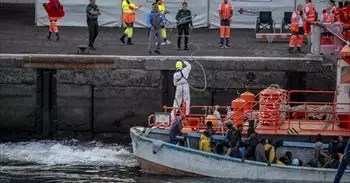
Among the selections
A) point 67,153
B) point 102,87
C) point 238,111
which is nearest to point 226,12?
point 102,87

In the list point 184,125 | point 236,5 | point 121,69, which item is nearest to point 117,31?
point 236,5

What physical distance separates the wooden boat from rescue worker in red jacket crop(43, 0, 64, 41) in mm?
9716

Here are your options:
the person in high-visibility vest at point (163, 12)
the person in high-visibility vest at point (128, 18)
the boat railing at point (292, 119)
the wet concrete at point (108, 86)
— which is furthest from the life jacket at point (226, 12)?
the boat railing at point (292, 119)

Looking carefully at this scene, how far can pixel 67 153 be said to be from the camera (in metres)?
32.1

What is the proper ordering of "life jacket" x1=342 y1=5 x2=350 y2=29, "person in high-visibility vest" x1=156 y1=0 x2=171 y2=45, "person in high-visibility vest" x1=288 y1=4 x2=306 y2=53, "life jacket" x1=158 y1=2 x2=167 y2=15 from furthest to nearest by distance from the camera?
"life jacket" x1=158 y1=2 x2=167 y2=15 → "person in high-visibility vest" x1=156 y1=0 x2=171 y2=45 → "person in high-visibility vest" x1=288 y1=4 x2=306 y2=53 → "life jacket" x1=342 y1=5 x2=350 y2=29

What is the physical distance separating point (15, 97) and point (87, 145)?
8.55 feet

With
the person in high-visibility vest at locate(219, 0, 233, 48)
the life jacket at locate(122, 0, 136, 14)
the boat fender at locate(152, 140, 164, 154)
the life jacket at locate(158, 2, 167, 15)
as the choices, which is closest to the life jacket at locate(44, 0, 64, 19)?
the life jacket at locate(122, 0, 136, 14)

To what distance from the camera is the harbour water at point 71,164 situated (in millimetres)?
Result: 28891

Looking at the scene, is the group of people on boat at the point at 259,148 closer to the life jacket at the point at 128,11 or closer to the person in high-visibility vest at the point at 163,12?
the person in high-visibility vest at the point at 163,12

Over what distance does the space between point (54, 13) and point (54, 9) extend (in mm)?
204

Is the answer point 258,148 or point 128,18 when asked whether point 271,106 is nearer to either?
point 258,148

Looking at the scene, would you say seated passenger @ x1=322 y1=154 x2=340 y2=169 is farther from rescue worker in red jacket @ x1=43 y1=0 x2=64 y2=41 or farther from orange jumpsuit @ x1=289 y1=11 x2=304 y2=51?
rescue worker in red jacket @ x1=43 y1=0 x2=64 y2=41

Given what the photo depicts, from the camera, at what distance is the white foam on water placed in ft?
102

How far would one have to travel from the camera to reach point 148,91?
34781 mm
